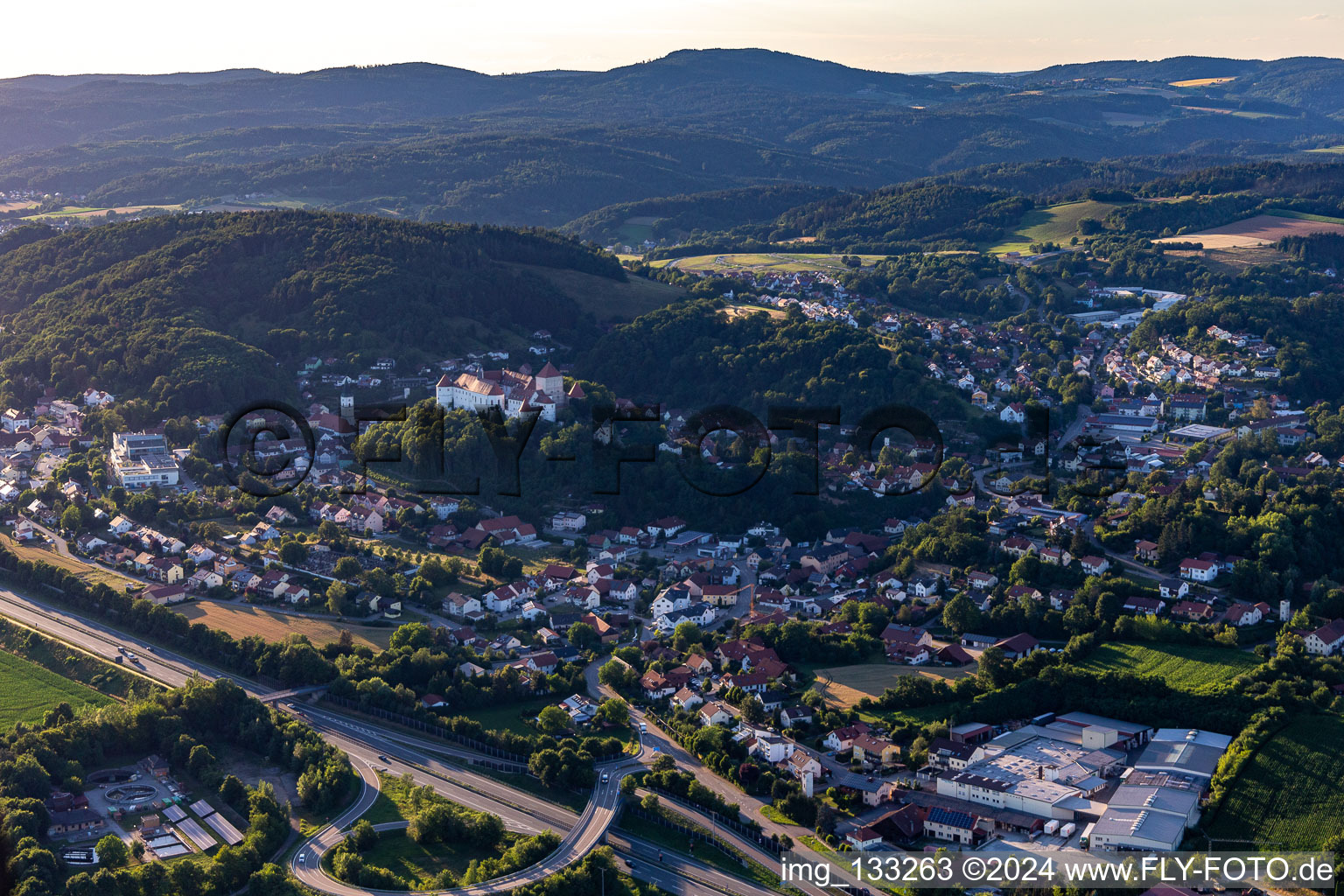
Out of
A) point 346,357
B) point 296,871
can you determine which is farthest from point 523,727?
point 346,357

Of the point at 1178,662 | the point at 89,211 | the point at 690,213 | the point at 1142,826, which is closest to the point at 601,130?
the point at 690,213

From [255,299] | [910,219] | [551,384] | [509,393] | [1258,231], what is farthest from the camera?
[910,219]

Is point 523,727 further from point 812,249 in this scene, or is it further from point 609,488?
point 812,249

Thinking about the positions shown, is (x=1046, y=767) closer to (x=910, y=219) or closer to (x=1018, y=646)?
(x=1018, y=646)

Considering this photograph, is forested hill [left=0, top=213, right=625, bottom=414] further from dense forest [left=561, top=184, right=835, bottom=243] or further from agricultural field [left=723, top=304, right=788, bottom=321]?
dense forest [left=561, top=184, right=835, bottom=243]

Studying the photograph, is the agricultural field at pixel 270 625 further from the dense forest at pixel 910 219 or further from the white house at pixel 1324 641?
the dense forest at pixel 910 219

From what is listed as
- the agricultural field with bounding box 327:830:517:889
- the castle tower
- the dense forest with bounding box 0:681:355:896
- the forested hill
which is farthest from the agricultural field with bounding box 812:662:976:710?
the forested hill
